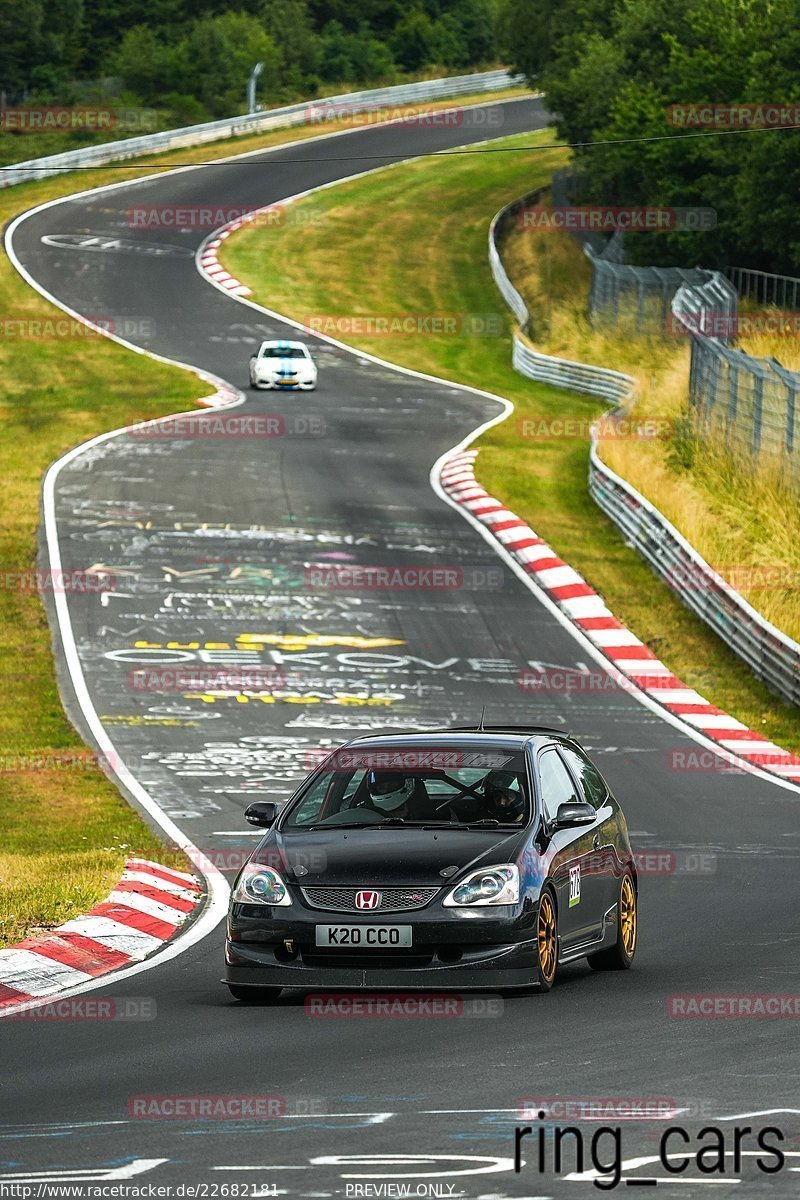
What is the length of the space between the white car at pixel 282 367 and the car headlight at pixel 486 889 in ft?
115

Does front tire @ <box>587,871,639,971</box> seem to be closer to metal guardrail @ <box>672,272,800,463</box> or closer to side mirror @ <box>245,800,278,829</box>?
side mirror @ <box>245,800,278,829</box>

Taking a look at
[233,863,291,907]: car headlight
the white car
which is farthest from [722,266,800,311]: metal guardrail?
[233,863,291,907]: car headlight

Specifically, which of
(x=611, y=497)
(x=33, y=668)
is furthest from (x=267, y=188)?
(x=33, y=668)

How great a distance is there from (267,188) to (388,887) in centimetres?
6181

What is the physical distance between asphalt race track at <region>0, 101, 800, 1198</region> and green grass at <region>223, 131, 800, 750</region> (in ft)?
4.68

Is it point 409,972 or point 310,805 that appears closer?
point 409,972

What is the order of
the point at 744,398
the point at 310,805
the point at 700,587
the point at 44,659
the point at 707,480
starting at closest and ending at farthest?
the point at 310,805 < the point at 44,659 < the point at 700,587 < the point at 744,398 < the point at 707,480

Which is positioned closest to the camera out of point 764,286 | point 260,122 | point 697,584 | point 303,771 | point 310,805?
point 310,805

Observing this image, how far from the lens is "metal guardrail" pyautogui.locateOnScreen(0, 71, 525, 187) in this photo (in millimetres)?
70250

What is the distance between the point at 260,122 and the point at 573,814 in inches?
2853

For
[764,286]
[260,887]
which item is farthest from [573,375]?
[260,887]

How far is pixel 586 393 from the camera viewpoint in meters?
46.5

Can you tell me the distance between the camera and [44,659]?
23391 millimetres

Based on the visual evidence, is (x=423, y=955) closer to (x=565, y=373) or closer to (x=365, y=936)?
(x=365, y=936)
